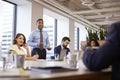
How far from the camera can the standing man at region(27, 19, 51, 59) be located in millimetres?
5254

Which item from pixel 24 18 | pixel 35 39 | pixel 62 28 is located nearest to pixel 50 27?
pixel 62 28

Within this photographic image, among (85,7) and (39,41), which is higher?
(85,7)

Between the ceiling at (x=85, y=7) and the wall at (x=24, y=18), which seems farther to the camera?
the ceiling at (x=85, y=7)

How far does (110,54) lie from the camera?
3.96 feet

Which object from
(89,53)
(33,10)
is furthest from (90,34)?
(89,53)

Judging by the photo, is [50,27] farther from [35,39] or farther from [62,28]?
[35,39]

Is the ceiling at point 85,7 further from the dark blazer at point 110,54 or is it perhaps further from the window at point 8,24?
the dark blazer at point 110,54

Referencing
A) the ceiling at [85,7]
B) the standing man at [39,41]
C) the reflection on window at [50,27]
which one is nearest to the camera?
the standing man at [39,41]

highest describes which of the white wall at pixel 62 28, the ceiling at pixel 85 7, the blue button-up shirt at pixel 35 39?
the ceiling at pixel 85 7

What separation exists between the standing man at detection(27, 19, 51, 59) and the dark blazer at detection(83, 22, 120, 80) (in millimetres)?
3949

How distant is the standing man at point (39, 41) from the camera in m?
5.25

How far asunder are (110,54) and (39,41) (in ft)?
14.2

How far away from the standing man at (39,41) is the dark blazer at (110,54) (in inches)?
155

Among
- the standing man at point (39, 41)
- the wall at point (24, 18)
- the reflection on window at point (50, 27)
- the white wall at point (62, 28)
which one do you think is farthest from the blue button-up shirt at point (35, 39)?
the white wall at point (62, 28)
